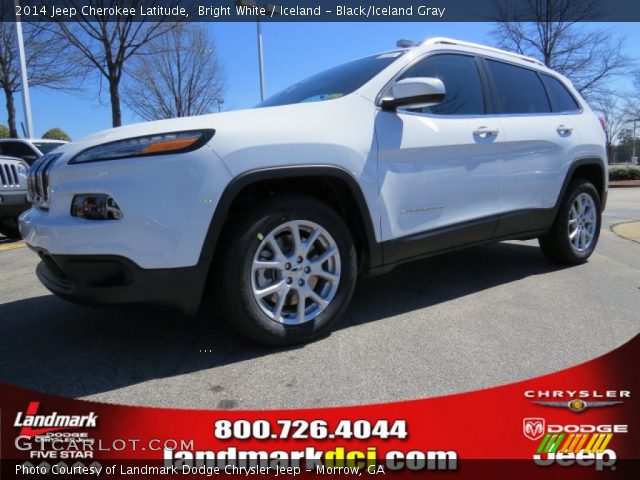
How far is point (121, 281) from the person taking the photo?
7.30ft

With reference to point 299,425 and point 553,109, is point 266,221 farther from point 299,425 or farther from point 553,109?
point 553,109

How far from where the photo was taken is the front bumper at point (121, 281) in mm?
2211

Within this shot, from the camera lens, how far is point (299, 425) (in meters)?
1.83

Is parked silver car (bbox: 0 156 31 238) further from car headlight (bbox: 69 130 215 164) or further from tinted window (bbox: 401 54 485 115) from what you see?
tinted window (bbox: 401 54 485 115)

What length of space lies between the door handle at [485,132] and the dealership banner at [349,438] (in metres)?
1.91

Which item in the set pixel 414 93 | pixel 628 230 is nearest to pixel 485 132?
pixel 414 93

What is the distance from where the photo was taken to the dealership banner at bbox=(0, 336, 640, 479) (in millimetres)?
1623

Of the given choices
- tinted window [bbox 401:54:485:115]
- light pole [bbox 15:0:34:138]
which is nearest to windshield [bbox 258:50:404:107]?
tinted window [bbox 401:54:485:115]

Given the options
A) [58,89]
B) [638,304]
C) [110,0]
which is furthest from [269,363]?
[58,89]

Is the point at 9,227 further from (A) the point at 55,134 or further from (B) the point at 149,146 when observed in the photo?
(A) the point at 55,134

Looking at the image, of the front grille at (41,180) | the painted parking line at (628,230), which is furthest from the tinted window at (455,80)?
the painted parking line at (628,230)

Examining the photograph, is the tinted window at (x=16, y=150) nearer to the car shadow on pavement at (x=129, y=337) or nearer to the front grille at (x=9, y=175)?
the front grille at (x=9, y=175)

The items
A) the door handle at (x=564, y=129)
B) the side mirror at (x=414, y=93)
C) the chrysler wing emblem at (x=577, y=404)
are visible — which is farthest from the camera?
the door handle at (x=564, y=129)

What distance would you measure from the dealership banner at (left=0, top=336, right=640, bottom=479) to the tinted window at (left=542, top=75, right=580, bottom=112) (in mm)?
3022
